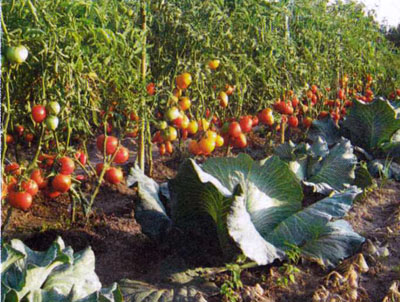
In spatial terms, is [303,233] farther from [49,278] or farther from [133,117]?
[49,278]

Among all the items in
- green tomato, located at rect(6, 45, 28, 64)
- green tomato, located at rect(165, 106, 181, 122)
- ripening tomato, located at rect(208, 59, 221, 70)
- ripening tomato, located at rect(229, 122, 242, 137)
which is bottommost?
ripening tomato, located at rect(229, 122, 242, 137)

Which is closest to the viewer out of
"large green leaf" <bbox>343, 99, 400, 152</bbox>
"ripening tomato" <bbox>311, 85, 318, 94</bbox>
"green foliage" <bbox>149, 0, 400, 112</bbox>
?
"green foliage" <bbox>149, 0, 400, 112</bbox>

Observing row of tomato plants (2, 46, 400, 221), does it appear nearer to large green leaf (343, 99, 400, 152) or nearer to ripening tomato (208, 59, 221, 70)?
ripening tomato (208, 59, 221, 70)

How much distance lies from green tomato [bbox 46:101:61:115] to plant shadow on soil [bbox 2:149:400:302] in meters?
0.84

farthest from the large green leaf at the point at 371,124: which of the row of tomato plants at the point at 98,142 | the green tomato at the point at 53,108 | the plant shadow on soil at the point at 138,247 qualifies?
the green tomato at the point at 53,108

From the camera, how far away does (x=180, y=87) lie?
3.46 metres

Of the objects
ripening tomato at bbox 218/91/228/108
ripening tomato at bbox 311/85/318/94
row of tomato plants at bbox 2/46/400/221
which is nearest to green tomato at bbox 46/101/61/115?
row of tomato plants at bbox 2/46/400/221

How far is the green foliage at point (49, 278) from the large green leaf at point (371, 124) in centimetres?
372

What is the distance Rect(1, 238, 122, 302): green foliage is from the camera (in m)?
1.66

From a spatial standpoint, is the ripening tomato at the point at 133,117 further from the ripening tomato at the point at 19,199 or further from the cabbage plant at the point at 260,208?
the ripening tomato at the point at 19,199

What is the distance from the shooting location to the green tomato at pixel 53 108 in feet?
7.88

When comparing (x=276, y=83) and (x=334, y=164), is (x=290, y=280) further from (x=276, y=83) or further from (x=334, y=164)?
(x=276, y=83)

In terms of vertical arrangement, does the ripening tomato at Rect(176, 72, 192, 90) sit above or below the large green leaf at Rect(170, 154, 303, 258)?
above

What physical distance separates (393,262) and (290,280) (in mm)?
804
